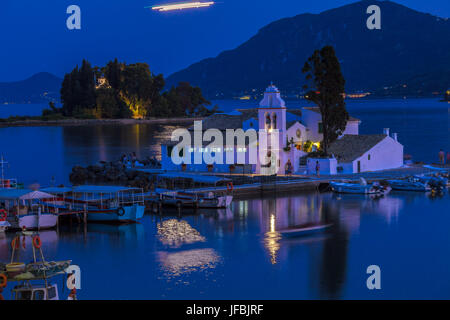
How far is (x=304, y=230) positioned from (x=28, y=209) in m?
15.8

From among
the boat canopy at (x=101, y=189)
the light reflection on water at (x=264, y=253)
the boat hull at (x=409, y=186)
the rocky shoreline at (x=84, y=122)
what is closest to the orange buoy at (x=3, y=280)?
the light reflection on water at (x=264, y=253)

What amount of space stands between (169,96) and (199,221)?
15667 cm

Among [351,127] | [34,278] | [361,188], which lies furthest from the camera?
[351,127]

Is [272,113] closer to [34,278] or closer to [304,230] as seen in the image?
[304,230]

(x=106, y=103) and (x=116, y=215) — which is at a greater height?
(x=106, y=103)

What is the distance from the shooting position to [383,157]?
53.4 meters

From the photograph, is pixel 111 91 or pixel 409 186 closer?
pixel 409 186

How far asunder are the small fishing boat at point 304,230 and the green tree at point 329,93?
56.8 feet

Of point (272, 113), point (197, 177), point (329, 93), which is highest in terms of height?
point (329, 93)

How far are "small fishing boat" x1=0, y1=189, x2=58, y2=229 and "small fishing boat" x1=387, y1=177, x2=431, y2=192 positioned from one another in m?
23.8

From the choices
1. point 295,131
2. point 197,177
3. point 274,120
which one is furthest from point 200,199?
point 295,131

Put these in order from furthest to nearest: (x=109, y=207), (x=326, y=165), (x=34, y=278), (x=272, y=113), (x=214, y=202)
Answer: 1. (x=272, y=113)
2. (x=326, y=165)
3. (x=214, y=202)
4. (x=109, y=207)
5. (x=34, y=278)

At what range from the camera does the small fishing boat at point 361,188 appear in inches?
1854
